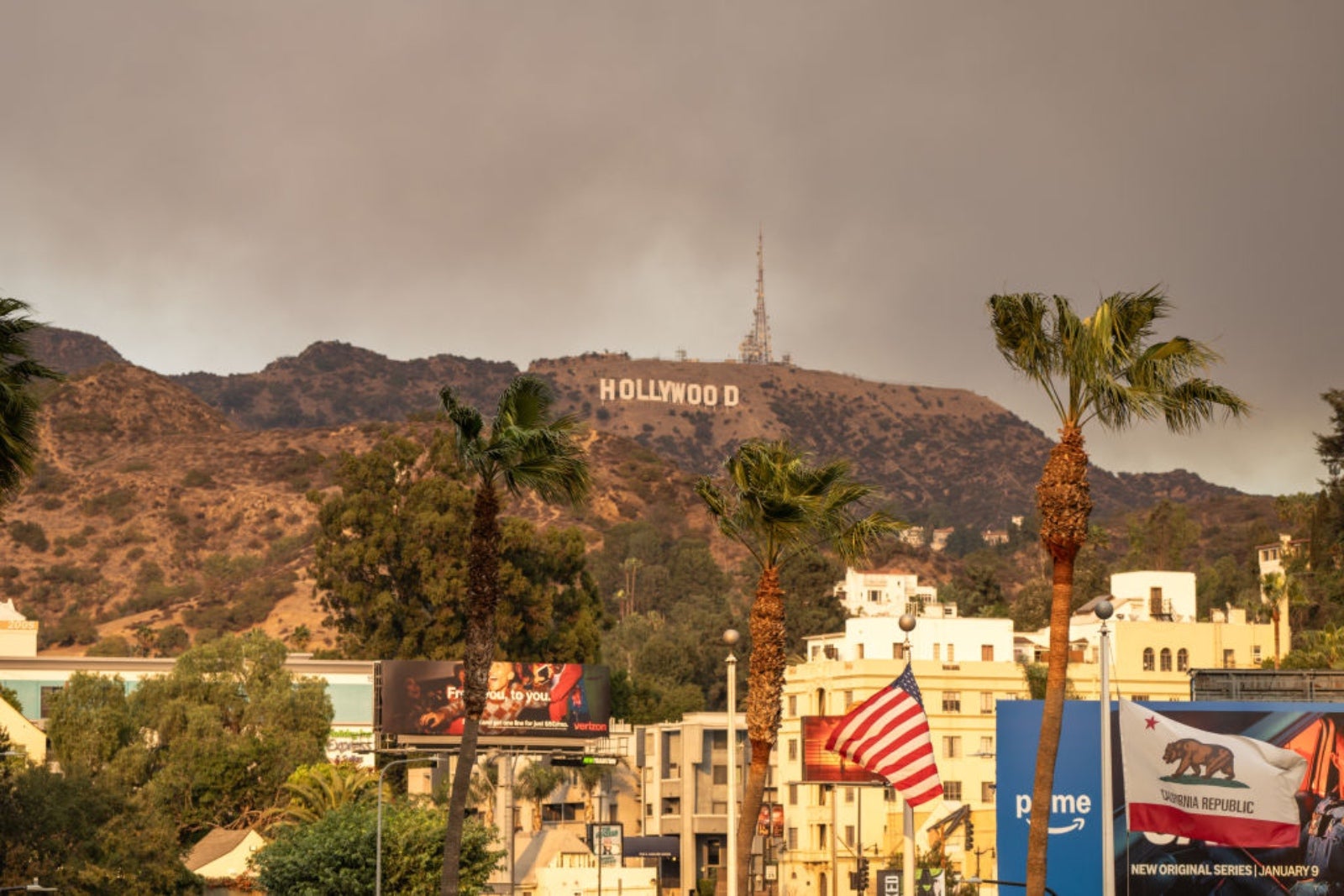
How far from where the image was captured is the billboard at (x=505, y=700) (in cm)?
10688

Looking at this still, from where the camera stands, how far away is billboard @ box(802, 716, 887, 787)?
98.8m

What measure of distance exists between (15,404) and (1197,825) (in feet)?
94.2

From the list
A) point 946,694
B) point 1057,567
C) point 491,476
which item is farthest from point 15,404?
point 946,694

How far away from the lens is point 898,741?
44000mm

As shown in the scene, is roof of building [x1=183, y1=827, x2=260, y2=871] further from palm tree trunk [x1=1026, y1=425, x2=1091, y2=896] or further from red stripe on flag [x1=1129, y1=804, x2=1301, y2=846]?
palm tree trunk [x1=1026, y1=425, x2=1091, y2=896]

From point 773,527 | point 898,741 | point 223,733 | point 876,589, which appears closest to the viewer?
point 898,741

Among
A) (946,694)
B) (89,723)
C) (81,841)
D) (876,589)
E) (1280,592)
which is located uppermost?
(876,589)

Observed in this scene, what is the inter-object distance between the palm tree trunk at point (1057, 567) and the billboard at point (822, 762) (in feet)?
188

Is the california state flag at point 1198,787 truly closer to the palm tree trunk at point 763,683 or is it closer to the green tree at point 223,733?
the palm tree trunk at point 763,683

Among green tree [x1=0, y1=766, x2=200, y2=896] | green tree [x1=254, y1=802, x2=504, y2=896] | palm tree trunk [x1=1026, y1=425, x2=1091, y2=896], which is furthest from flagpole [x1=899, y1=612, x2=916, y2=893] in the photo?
green tree [x1=0, y1=766, x2=200, y2=896]

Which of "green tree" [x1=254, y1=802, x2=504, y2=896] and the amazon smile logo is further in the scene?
Answer: "green tree" [x1=254, y1=802, x2=504, y2=896]

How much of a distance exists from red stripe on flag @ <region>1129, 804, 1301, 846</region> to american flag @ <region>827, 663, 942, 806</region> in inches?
229

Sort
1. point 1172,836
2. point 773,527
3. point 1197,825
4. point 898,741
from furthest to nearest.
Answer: point 1172,836 < point 1197,825 < point 773,527 < point 898,741

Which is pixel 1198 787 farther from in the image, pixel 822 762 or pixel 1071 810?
pixel 822 762
